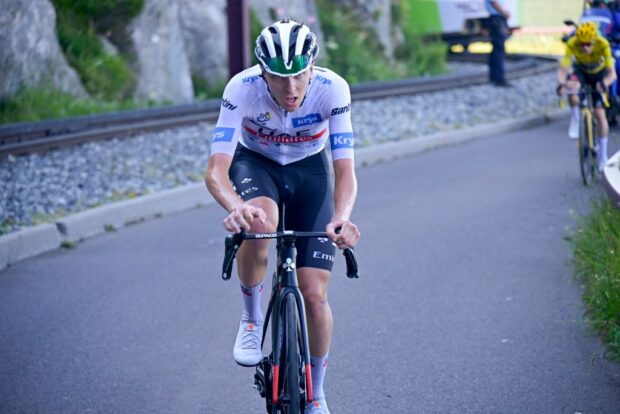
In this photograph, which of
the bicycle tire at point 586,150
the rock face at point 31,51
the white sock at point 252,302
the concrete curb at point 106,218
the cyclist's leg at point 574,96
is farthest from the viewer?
the rock face at point 31,51

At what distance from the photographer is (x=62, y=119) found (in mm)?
15273

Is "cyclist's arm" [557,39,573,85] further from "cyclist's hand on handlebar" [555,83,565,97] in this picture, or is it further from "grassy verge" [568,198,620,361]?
"grassy verge" [568,198,620,361]

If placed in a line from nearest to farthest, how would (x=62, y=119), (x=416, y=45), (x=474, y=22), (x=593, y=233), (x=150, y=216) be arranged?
(x=593, y=233)
(x=150, y=216)
(x=62, y=119)
(x=416, y=45)
(x=474, y=22)

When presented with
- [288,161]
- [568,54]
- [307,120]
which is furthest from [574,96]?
[307,120]

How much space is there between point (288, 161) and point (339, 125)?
382 mm

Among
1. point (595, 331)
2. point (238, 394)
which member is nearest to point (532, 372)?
point (595, 331)

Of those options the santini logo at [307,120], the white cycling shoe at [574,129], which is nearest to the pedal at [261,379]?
the santini logo at [307,120]

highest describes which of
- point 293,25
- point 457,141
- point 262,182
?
point 293,25

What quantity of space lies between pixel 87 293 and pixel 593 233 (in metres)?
3.85

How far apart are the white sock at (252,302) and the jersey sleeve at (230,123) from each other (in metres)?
0.75

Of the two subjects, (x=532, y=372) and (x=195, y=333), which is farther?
(x=195, y=333)

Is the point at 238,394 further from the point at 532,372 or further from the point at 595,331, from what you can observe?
the point at 595,331

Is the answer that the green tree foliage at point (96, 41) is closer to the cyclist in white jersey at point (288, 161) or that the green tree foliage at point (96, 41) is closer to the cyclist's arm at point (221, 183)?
the cyclist in white jersey at point (288, 161)

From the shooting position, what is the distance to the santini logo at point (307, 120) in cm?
528
